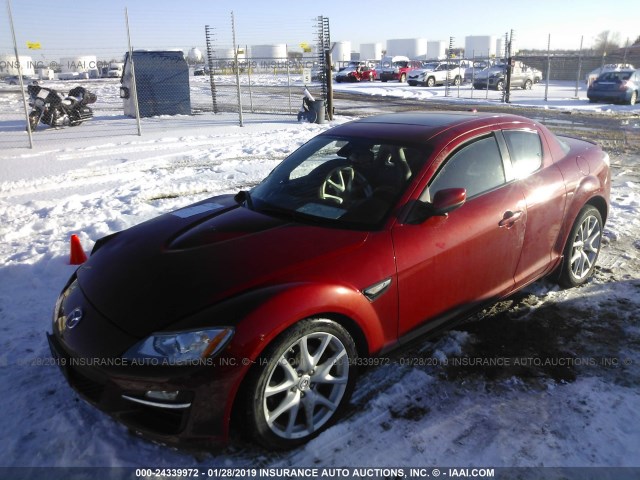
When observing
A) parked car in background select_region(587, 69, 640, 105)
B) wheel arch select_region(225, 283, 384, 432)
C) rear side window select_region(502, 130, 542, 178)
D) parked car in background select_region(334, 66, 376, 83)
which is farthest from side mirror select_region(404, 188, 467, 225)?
parked car in background select_region(334, 66, 376, 83)

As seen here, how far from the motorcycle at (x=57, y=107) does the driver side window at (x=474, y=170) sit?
44.0 ft

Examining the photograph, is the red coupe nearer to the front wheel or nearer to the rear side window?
the rear side window

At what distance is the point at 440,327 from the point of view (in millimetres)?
3176

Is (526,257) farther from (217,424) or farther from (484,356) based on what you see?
(217,424)

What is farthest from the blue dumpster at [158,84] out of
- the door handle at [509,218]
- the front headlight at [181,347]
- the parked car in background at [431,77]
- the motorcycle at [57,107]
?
the parked car in background at [431,77]

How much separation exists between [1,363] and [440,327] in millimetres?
2906

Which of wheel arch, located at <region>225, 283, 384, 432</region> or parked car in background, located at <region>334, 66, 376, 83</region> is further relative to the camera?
parked car in background, located at <region>334, 66, 376, 83</region>

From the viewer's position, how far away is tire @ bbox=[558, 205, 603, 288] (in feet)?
13.6

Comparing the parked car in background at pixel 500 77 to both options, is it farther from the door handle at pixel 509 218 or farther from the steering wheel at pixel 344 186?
the steering wheel at pixel 344 186

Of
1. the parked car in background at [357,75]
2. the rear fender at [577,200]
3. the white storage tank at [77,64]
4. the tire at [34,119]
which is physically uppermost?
the white storage tank at [77,64]

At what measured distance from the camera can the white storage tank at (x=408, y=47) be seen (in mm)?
89838

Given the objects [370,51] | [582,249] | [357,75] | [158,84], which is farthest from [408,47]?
[582,249]

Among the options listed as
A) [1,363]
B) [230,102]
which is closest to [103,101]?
[230,102]

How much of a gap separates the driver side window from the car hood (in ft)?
2.58
